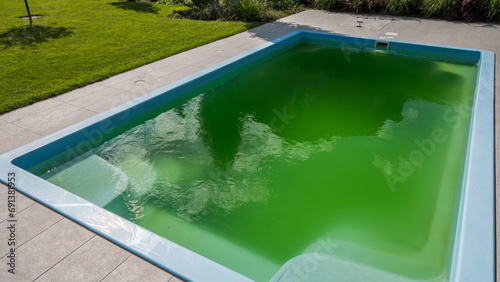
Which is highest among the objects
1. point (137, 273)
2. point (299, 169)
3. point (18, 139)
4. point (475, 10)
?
point (475, 10)

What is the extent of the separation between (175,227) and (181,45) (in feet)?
15.9

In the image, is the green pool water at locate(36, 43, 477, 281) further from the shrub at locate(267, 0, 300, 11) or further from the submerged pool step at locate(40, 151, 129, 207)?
the shrub at locate(267, 0, 300, 11)

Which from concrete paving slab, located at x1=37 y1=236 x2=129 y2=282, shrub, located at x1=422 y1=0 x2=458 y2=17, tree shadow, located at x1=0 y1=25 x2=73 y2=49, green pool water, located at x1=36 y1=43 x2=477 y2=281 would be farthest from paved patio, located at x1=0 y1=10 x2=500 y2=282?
tree shadow, located at x1=0 y1=25 x2=73 y2=49

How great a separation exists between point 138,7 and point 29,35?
13.5 feet

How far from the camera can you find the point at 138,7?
11.3 metres

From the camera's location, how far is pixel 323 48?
788 centimetres

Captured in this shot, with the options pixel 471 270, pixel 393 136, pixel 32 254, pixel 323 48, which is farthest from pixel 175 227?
pixel 323 48

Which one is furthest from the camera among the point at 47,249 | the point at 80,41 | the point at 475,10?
the point at 475,10

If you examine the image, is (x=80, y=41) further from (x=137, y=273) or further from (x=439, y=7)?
(x=439, y=7)

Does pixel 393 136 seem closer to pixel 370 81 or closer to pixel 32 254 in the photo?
pixel 370 81

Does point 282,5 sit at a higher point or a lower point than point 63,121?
higher

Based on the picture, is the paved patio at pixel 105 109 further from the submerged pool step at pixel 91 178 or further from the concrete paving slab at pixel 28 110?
the submerged pool step at pixel 91 178

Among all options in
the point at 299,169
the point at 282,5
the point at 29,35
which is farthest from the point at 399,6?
the point at 29,35

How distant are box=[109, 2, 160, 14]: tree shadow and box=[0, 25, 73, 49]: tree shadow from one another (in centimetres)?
288
